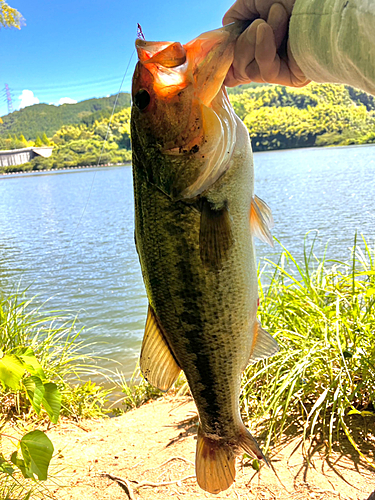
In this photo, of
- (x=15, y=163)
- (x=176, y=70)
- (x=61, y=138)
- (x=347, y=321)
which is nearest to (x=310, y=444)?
(x=347, y=321)

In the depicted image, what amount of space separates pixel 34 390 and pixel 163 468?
166 centimetres

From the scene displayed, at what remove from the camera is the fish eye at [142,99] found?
143 centimetres

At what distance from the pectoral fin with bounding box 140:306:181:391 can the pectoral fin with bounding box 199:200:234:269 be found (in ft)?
1.17

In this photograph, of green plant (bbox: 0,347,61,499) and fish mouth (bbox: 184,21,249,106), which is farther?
green plant (bbox: 0,347,61,499)

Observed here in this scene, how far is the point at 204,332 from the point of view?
161 centimetres

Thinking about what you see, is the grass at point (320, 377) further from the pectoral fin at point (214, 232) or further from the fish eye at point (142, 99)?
the fish eye at point (142, 99)

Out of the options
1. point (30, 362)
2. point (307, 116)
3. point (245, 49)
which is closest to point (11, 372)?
point (30, 362)

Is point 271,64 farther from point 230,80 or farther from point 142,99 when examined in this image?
point 142,99

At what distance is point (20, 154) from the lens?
74.6 metres

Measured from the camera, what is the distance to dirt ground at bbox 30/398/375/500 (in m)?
3.08

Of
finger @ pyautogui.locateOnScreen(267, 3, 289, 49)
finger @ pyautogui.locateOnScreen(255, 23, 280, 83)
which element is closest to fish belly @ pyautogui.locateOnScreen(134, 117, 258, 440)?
finger @ pyautogui.locateOnScreen(255, 23, 280, 83)

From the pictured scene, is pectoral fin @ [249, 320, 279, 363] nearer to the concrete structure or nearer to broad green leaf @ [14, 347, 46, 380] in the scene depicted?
broad green leaf @ [14, 347, 46, 380]

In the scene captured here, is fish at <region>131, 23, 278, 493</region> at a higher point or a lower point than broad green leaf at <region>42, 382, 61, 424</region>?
higher

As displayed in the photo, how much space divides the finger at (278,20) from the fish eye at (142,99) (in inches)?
19.3
